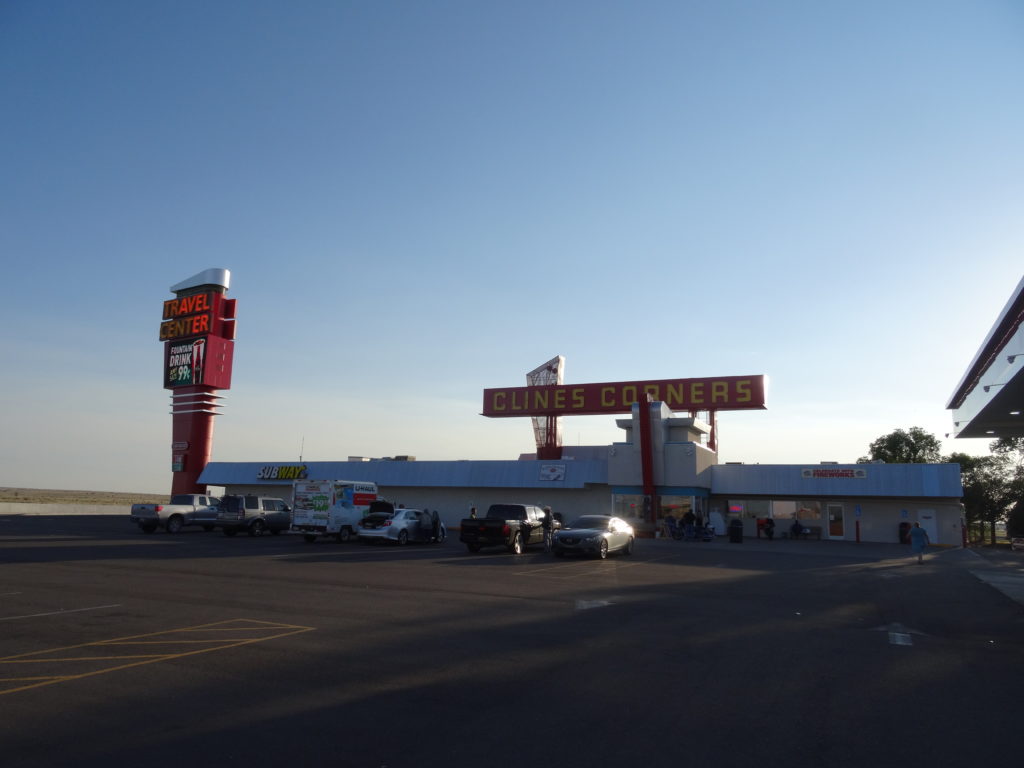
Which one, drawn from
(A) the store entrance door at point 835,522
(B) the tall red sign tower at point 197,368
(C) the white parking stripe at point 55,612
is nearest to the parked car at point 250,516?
(B) the tall red sign tower at point 197,368

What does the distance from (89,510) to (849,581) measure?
63.7 meters

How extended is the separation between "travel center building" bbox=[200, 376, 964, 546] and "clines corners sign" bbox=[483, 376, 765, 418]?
0.08 meters

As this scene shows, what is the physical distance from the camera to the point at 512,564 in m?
21.5

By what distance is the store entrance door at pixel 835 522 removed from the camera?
40.8 meters

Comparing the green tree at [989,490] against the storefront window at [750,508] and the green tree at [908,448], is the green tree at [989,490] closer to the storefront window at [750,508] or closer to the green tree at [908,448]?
the green tree at [908,448]

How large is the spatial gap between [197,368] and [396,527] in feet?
86.6

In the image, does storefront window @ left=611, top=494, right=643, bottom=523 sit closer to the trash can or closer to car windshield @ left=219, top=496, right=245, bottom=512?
the trash can

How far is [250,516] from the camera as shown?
112 ft

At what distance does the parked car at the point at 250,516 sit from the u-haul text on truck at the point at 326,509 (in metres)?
4.74

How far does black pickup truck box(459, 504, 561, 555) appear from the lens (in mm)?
25219

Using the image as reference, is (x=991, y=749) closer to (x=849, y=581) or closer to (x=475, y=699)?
(x=475, y=699)

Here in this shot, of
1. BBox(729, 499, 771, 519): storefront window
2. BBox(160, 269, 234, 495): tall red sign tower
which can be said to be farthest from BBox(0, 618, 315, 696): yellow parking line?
BBox(160, 269, 234, 495): tall red sign tower

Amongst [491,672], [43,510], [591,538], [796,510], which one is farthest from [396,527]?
[43,510]

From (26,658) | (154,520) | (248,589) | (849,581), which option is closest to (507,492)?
(154,520)
